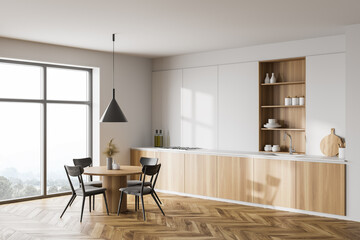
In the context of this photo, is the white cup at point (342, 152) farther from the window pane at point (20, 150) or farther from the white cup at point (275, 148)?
→ the window pane at point (20, 150)

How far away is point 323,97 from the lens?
6.61 m

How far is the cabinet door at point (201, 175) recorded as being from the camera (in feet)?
24.2

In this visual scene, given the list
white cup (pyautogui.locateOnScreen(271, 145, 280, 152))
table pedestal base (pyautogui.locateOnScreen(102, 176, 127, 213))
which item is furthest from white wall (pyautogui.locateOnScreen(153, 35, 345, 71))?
table pedestal base (pyautogui.locateOnScreen(102, 176, 127, 213))

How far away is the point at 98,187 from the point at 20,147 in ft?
5.66

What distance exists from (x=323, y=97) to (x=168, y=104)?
334cm

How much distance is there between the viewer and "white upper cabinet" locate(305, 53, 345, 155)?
21.2ft

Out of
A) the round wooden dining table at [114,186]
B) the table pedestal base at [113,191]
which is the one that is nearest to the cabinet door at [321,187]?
the round wooden dining table at [114,186]

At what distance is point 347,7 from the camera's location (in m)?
4.90

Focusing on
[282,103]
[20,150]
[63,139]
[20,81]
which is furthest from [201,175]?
[20,81]

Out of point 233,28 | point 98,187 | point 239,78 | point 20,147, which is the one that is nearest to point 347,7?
point 233,28

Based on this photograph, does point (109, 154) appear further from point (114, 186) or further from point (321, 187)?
point (321, 187)

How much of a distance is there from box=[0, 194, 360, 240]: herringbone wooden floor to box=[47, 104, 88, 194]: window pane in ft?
2.83

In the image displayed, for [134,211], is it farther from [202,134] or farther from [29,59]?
[29,59]

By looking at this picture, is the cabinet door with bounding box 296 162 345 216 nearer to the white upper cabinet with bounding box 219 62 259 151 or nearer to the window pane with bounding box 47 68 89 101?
the white upper cabinet with bounding box 219 62 259 151
